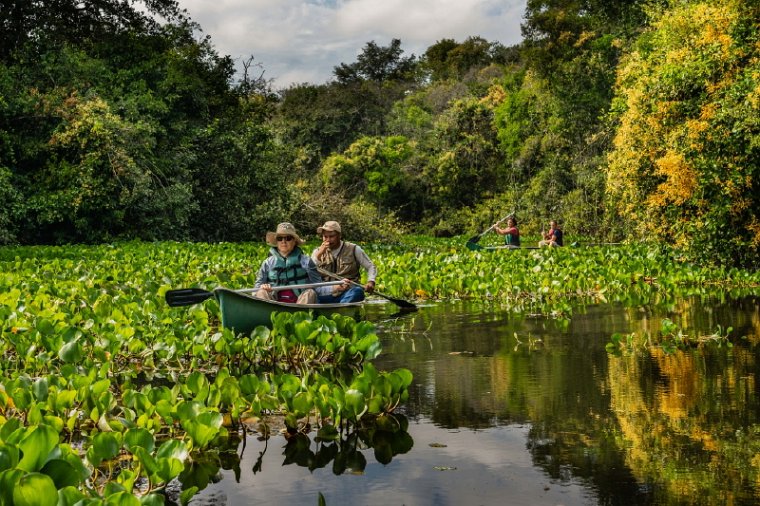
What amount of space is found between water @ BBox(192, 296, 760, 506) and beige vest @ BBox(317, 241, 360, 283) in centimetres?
255

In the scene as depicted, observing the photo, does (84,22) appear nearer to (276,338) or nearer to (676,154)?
(676,154)

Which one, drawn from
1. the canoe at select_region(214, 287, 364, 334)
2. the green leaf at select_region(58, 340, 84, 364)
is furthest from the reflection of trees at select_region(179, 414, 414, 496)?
the canoe at select_region(214, 287, 364, 334)

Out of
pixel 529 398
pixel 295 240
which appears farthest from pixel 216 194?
pixel 529 398

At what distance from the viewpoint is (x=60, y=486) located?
3.07 meters

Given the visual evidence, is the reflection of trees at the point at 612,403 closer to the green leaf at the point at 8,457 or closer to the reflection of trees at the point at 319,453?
the reflection of trees at the point at 319,453

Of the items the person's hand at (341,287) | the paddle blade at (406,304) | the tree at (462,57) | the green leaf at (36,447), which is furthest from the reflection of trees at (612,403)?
the tree at (462,57)

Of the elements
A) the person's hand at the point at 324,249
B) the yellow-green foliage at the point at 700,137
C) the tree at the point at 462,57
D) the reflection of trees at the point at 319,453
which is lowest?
the reflection of trees at the point at 319,453

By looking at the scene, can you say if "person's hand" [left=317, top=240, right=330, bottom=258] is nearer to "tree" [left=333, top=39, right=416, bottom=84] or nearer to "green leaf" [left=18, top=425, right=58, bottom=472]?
"green leaf" [left=18, top=425, right=58, bottom=472]

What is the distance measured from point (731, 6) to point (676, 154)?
8.54 ft

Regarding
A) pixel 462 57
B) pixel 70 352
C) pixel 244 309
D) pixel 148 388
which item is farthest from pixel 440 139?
pixel 148 388

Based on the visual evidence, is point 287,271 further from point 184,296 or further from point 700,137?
point 700,137

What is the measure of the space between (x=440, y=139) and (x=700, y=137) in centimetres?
2856

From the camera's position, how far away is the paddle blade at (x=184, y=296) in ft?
28.8

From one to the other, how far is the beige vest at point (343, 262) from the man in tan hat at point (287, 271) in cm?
110
